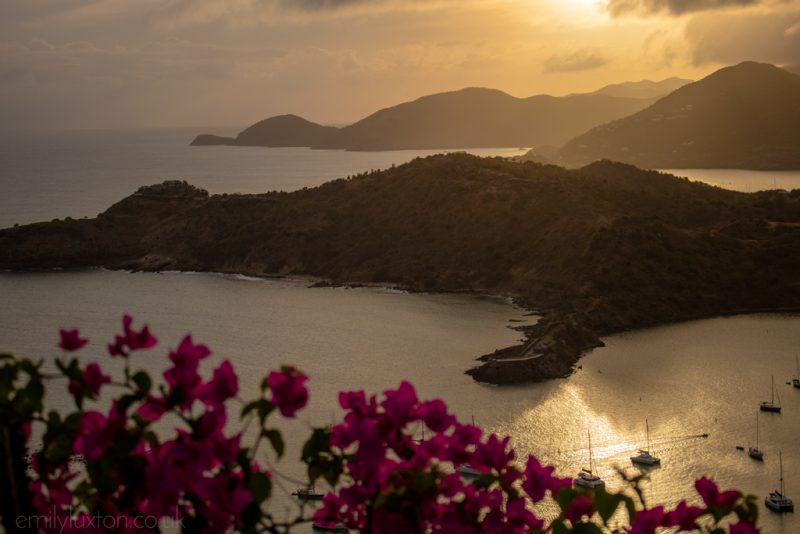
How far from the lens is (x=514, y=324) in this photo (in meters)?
43.1

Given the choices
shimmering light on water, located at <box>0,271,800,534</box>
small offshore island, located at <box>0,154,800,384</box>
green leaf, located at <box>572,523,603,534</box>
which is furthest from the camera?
small offshore island, located at <box>0,154,800,384</box>

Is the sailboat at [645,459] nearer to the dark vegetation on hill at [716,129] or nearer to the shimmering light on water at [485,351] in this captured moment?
the shimmering light on water at [485,351]

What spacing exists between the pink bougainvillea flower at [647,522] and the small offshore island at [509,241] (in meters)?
31.1

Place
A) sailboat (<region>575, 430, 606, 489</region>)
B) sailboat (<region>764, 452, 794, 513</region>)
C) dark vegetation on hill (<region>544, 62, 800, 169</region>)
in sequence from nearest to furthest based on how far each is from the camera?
sailboat (<region>764, 452, 794, 513</region>) < sailboat (<region>575, 430, 606, 489</region>) < dark vegetation on hill (<region>544, 62, 800, 169</region>)

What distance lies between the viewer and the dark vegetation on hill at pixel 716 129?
125188 millimetres

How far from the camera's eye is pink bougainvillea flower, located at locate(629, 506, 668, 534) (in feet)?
10.5

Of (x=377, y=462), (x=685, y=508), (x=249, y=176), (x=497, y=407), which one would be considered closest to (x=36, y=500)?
(x=377, y=462)

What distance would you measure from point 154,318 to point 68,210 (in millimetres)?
58390

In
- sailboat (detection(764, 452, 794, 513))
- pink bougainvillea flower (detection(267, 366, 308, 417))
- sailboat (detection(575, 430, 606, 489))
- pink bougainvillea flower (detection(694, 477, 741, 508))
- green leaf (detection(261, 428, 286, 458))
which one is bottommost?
sailboat (detection(764, 452, 794, 513))

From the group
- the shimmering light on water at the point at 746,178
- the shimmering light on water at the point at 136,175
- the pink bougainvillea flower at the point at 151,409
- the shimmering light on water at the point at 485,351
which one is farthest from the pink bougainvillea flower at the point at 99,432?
the shimmering light on water at the point at 746,178

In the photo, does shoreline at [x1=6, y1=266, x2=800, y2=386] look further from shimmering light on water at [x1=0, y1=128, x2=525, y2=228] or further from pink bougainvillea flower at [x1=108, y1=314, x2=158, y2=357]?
shimmering light on water at [x1=0, y1=128, x2=525, y2=228]

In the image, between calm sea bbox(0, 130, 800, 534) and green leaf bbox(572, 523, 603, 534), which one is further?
calm sea bbox(0, 130, 800, 534)

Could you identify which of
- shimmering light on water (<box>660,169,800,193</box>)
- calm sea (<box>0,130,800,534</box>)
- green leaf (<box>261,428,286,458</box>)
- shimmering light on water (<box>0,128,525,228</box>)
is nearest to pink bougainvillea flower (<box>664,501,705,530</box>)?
green leaf (<box>261,428,286,458</box>)

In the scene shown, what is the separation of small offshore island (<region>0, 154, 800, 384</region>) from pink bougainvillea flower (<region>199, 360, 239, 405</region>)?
104ft
